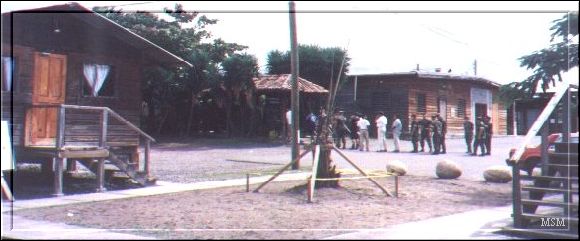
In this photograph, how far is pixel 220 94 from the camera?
12734 mm

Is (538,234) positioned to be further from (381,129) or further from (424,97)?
(381,129)

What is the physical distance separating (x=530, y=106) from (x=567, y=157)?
151 centimetres

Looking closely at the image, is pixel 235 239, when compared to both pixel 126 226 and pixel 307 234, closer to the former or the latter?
pixel 307 234

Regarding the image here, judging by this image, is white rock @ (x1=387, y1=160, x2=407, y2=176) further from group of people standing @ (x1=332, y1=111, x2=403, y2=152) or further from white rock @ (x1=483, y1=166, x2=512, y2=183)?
white rock @ (x1=483, y1=166, x2=512, y2=183)

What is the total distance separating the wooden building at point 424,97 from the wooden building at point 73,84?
4.03 m

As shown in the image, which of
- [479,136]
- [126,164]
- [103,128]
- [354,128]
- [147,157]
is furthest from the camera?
[354,128]

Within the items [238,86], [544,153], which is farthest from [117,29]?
[544,153]

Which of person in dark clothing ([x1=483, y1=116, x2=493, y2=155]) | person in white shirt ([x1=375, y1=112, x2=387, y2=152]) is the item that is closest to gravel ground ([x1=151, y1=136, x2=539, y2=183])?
person in dark clothing ([x1=483, y1=116, x2=493, y2=155])

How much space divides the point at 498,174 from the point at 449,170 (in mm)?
1066

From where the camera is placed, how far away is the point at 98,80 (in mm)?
14234

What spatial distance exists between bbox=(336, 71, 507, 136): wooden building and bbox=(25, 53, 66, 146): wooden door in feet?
20.7

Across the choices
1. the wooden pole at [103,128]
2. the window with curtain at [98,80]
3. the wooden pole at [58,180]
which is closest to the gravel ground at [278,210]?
the wooden pole at [58,180]

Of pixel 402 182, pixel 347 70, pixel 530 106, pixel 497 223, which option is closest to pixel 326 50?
pixel 347 70

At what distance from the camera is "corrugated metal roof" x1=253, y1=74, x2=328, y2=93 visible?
40.8ft
